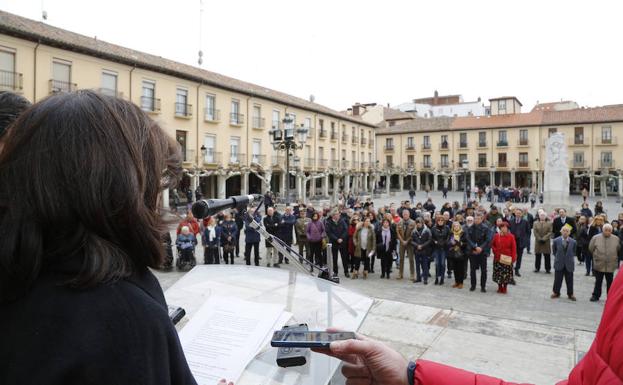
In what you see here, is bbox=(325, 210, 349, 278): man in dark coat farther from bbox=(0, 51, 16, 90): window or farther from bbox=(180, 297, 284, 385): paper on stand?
bbox=(0, 51, 16, 90): window

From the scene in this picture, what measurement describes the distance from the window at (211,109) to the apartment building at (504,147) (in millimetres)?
21814

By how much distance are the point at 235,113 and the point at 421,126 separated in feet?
105

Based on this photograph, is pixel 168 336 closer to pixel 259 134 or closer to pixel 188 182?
pixel 188 182

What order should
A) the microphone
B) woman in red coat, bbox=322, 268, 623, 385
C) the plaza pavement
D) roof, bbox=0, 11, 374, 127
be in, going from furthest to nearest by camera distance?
roof, bbox=0, 11, 374, 127
the plaza pavement
the microphone
woman in red coat, bbox=322, 268, 623, 385

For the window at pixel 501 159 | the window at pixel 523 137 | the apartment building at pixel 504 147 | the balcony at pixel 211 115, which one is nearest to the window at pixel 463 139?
the apartment building at pixel 504 147

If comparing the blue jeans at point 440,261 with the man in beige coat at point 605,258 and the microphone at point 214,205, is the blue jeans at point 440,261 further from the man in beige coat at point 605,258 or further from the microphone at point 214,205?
the microphone at point 214,205

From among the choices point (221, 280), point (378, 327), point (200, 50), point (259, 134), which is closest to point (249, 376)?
point (221, 280)

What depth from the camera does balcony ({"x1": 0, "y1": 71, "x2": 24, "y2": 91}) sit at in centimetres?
2008

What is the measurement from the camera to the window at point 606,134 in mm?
45531

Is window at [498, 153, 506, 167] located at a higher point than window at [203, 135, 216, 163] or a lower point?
higher

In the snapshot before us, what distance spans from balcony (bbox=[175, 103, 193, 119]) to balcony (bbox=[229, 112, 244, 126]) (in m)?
3.95

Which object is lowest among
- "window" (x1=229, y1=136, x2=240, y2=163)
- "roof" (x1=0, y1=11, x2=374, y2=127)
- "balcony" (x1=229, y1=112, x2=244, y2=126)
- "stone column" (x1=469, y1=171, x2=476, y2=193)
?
"stone column" (x1=469, y1=171, x2=476, y2=193)

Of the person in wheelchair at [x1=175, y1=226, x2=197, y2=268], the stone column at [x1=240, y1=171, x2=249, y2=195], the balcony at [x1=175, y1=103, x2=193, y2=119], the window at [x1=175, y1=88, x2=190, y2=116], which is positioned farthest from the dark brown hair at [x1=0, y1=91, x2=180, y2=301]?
the stone column at [x1=240, y1=171, x2=249, y2=195]

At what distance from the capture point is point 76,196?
891mm
